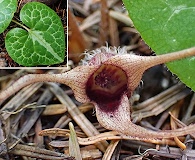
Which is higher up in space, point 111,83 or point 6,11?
point 6,11

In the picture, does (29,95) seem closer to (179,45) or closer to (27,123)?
(27,123)

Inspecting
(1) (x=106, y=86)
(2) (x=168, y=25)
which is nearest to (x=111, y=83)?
(1) (x=106, y=86)

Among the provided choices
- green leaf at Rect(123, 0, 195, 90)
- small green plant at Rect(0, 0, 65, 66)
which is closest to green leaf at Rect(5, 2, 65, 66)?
small green plant at Rect(0, 0, 65, 66)

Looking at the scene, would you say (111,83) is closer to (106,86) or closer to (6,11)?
(106,86)

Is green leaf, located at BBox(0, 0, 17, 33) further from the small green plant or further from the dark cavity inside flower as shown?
the dark cavity inside flower

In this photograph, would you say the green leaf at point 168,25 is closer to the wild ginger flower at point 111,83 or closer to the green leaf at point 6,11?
the wild ginger flower at point 111,83

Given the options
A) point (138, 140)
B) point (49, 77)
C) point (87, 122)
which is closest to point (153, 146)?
point (138, 140)

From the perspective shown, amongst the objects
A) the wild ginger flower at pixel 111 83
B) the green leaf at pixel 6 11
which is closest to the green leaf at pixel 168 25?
the wild ginger flower at pixel 111 83
